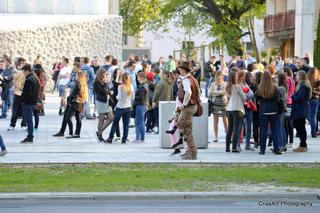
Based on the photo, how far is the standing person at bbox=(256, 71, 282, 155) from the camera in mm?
21250

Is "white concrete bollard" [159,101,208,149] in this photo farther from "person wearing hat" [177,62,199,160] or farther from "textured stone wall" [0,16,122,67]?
"textured stone wall" [0,16,122,67]

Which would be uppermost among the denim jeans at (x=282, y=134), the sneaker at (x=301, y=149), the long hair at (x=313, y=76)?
the long hair at (x=313, y=76)

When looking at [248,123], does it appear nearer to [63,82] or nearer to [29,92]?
[29,92]

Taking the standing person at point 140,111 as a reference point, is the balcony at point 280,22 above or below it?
above

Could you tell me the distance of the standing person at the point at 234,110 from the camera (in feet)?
71.1

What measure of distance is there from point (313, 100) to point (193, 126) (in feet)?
15.1

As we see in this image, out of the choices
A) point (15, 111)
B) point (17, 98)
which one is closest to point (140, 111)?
point (15, 111)

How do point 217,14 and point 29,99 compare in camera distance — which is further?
point 217,14

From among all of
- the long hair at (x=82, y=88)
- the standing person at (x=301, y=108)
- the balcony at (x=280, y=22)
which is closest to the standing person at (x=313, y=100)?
the standing person at (x=301, y=108)

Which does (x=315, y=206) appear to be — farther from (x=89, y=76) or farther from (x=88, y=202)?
(x=89, y=76)

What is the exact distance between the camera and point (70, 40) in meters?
46.8

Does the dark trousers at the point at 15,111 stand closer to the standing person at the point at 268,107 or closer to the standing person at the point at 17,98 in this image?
the standing person at the point at 17,98

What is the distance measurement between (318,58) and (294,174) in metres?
18.7

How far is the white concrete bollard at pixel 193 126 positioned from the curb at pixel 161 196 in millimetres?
7209
